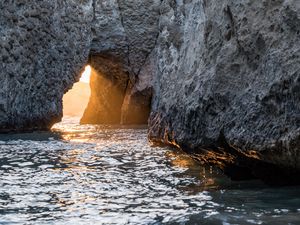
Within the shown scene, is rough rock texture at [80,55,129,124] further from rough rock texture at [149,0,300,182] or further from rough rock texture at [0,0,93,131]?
rough rock texture at [149,0,300,182]

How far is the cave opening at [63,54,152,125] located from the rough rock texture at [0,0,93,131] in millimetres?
6492

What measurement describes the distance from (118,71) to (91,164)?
20091mm

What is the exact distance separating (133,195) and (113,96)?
2477 centimetres

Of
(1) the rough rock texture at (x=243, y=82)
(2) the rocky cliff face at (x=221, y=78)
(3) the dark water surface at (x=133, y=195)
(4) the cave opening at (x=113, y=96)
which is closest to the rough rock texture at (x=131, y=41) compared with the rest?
(4) the cave opening at (x=113, y=96)

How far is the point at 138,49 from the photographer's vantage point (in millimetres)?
25469

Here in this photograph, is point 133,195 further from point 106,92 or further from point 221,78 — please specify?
point 106,92

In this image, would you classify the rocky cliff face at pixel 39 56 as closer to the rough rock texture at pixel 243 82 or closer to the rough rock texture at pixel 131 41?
the rough rock texture at pixel 131 41

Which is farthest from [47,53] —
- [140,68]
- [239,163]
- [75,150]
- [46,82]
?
[239,163]

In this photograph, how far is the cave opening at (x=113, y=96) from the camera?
26312mm

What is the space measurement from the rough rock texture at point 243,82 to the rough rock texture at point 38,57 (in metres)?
8.63

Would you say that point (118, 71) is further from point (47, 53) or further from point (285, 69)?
point (285, 69)

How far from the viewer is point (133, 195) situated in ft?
15.4

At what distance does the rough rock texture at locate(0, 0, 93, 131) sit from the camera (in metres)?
14.5

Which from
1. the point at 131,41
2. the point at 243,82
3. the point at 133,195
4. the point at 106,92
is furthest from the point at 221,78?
the point at 106,92
